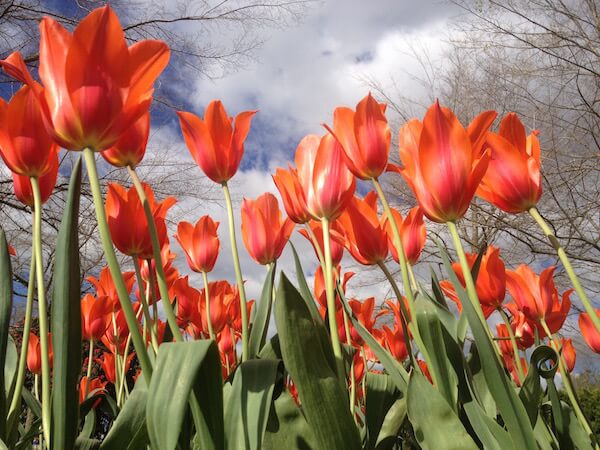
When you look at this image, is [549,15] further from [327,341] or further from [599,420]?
[327,341]

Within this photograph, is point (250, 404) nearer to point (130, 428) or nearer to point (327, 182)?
point (130, 428)

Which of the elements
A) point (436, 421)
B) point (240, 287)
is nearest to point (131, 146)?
point (240, 287)

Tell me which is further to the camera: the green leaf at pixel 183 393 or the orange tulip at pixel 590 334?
the orange tulip at pixel 590 334

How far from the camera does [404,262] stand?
0.79 metres

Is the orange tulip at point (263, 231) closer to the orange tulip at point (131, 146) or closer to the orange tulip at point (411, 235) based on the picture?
the orange tulip at point (411, 235)

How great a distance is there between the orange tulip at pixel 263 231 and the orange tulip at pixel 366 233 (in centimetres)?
19

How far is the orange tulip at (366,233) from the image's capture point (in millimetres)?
1017

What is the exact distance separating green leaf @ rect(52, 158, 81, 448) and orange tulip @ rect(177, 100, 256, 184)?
372mm

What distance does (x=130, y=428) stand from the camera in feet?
2.15

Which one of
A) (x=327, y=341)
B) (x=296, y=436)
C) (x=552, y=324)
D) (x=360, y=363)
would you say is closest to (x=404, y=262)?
(x=327, y=341)

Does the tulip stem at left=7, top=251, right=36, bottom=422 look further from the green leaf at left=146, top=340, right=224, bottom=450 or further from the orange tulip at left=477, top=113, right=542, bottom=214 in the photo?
the orange tulip at left=477, top=113, right=542, bottom=214

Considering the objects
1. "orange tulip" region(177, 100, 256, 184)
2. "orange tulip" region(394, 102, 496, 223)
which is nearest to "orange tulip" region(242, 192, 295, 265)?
"orange tulip" region(177, 100, 256, 184)

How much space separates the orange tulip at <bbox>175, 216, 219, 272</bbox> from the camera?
1.22 metres

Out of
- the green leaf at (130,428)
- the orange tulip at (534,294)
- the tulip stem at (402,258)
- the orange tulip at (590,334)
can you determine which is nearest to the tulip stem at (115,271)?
the green leaf at (130,428)
